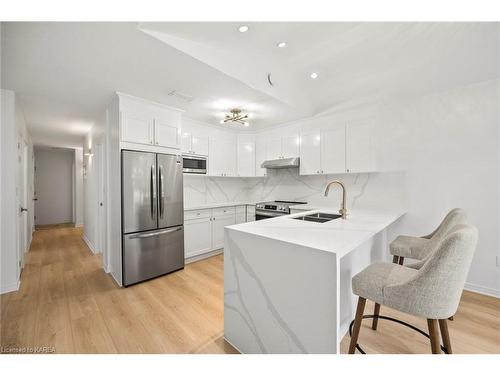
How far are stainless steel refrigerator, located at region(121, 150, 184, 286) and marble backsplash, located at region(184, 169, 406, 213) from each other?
0.89 metres

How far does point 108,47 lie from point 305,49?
1.72 m

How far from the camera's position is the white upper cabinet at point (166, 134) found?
3.01m

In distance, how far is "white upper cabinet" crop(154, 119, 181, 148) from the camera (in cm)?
301

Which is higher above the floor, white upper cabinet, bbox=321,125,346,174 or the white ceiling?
the white ceiling

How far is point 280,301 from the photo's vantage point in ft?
4.49

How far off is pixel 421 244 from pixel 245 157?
3.25 m

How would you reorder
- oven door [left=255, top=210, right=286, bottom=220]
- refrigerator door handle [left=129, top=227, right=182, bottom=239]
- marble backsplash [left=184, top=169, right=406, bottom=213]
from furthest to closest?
→ oven door [left=255, top=210, right=286, bottom=220] < marble backsplash [left=184, top=169, right=406, bottom=213] < refrigerator door handle [left=129, top=227, right=182, bottom=239]

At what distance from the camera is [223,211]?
410cm

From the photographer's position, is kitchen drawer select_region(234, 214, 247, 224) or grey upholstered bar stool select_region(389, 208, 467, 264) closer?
grey upholstered bar stool select_region(389, 208, 467, 264)

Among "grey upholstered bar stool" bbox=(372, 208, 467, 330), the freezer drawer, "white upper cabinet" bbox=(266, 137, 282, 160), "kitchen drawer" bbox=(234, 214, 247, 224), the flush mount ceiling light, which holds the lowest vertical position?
the freezer drawer

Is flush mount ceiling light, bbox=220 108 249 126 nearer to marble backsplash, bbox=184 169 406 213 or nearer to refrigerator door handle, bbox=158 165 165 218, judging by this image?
refrigerator door handle, bbox=158 165 165 218

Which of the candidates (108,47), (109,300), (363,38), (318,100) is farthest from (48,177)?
(363,38)

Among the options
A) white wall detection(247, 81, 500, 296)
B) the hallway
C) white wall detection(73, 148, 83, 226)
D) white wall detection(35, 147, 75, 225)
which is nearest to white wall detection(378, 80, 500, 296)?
white wall detection(247, 81, 500, 296)

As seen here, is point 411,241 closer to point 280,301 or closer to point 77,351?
point 280,301
